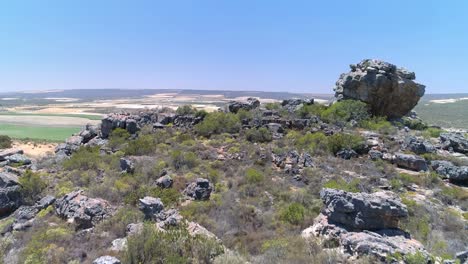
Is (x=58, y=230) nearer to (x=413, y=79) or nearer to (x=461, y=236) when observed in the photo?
(x=461, y=236)

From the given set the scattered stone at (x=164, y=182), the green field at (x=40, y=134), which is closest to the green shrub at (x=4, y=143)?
the green field at (x=40, y=134)

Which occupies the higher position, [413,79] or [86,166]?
[413,79]

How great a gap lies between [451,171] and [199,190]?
13.5m

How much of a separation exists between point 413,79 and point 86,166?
3190cm

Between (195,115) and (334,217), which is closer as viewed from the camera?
(334,217)

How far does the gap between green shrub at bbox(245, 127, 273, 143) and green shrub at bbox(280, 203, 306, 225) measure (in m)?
12.4

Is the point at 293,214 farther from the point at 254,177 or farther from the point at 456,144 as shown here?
the point at 456,144

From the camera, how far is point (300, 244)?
9312 mm

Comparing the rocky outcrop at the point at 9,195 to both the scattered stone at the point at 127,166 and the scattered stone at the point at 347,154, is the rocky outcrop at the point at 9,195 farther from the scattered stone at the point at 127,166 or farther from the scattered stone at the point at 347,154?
the scattered stone at the point at 347,154

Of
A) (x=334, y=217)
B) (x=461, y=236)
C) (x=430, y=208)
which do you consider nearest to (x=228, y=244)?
(x=334, y=217)

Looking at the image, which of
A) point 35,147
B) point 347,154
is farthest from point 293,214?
point 35,147

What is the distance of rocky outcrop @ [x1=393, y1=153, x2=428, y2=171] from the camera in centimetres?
1959

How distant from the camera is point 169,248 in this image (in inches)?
343

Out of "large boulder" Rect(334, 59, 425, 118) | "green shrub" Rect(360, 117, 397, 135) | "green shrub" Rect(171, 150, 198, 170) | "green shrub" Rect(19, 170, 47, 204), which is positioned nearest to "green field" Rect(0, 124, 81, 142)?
"green shrub" Rect(19, 170, 47, 204)
